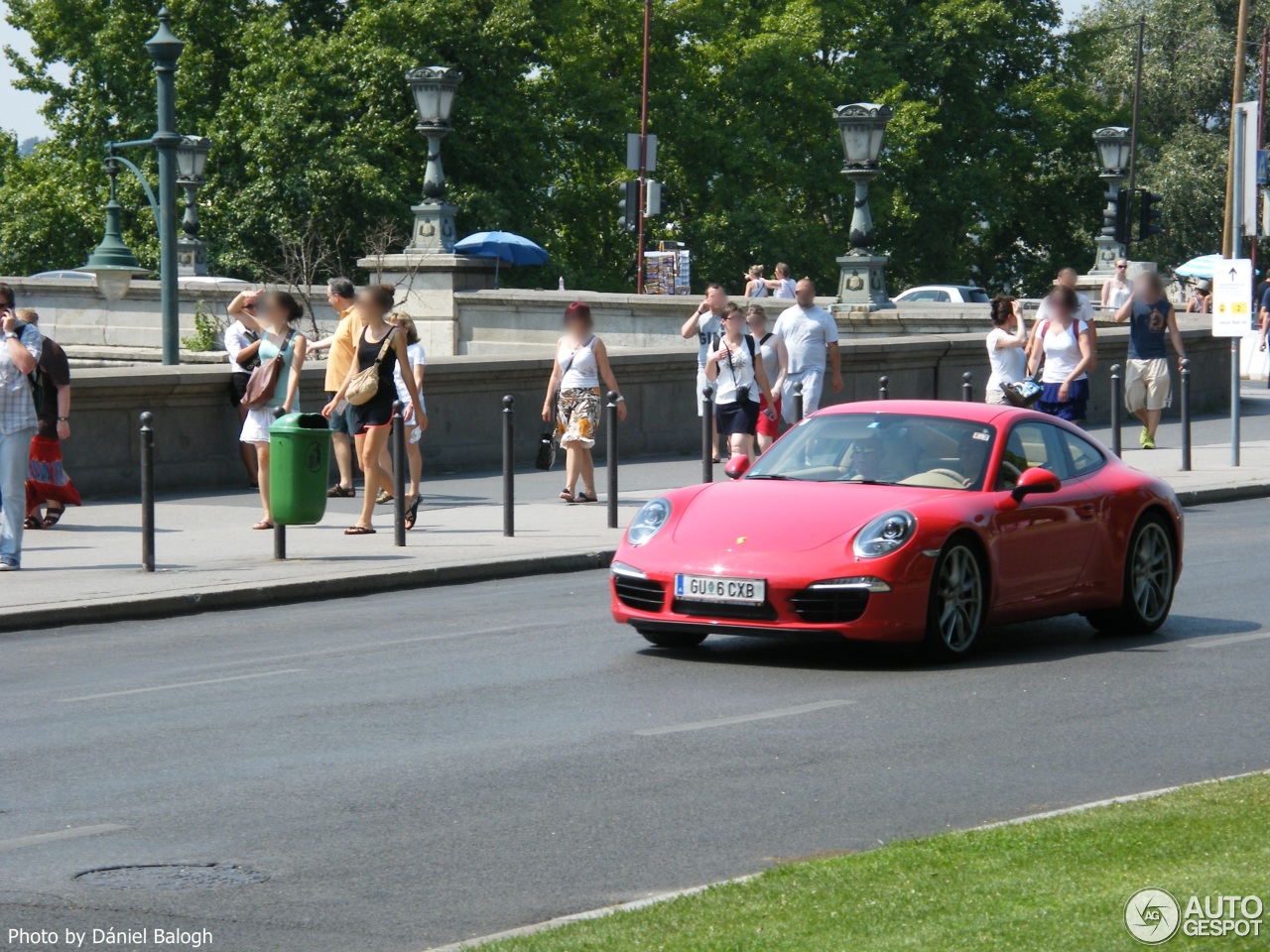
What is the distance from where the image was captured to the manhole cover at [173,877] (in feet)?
20.2

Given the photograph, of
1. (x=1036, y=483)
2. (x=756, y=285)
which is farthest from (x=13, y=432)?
(x=756, y=285)

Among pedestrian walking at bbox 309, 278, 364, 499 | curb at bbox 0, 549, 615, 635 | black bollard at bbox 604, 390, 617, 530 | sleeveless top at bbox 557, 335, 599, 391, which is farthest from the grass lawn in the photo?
sleeveless top at bbox 557, 335, 599, 391

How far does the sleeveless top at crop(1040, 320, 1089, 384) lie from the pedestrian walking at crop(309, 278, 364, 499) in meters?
6.31

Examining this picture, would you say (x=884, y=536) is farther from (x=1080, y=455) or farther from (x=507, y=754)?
(x=507, y=754)

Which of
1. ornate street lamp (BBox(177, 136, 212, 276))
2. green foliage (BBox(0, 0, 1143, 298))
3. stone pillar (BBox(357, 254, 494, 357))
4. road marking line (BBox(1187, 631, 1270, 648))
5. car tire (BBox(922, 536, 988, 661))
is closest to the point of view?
car tire (BBox(922, 536, 988, 661))

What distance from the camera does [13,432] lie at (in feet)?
45.5

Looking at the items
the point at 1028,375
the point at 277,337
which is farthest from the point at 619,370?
the point at 277,337

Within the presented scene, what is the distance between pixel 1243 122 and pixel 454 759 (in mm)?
15988

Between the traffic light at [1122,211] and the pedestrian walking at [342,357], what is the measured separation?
26.6 meters

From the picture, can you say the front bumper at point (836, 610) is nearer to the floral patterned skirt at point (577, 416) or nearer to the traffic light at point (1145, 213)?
the floral patterned skirt at point (577, 416)

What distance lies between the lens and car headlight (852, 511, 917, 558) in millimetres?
10219

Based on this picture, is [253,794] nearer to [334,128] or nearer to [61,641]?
[61,641]

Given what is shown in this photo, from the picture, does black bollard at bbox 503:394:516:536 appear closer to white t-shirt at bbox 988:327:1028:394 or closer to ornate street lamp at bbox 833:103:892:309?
white t-shirt at bbox 988:327:1028:394

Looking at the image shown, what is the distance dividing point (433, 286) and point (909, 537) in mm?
22735
